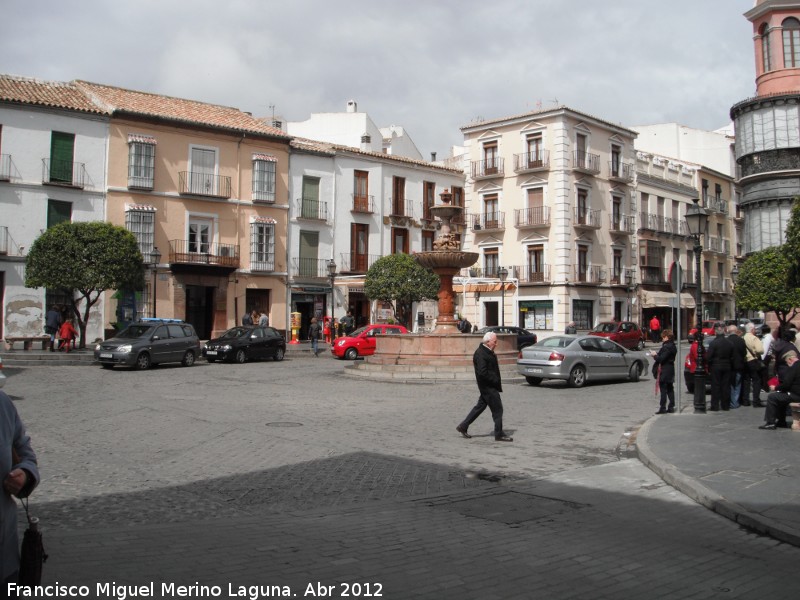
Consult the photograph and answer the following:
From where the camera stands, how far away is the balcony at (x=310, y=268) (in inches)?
1518

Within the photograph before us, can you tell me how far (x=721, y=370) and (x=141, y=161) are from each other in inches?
1100

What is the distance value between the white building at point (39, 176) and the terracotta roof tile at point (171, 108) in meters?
1.38

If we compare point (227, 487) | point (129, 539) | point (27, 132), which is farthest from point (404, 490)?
point (27, 132)

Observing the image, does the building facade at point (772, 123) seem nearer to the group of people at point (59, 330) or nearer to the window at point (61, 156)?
the group of people at point (59, 330)

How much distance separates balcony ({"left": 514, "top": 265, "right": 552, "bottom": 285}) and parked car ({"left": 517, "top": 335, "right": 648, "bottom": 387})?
21627 millimetres

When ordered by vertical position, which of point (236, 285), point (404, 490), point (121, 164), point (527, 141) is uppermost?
point (527, 141)

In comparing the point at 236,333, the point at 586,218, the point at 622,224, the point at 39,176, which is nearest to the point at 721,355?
the point at 236,333

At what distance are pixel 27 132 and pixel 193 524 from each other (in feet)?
98.3

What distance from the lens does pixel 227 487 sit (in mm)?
7352

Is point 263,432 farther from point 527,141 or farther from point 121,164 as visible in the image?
point 527,141

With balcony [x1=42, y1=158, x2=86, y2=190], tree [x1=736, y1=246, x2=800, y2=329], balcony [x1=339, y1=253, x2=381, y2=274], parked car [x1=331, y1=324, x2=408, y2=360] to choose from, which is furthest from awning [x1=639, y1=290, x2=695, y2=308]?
balcony [x1=42, y1=158, x2=86, y2=190]

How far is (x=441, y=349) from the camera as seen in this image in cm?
2116

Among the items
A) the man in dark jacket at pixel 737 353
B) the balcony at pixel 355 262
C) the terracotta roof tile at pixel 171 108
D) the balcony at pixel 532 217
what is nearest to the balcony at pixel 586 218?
the balcony at pixel 532 217

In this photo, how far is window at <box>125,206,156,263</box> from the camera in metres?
33.0
